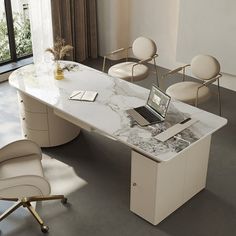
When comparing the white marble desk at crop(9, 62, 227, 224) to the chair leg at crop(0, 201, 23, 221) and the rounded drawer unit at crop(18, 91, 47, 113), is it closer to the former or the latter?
the rounded drawer unit at crop(18, 91, 47, 113)

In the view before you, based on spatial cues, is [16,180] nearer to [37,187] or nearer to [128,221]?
[37,187]

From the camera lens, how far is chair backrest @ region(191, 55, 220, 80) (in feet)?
14.3

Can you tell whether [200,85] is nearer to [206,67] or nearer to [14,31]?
[206,67]

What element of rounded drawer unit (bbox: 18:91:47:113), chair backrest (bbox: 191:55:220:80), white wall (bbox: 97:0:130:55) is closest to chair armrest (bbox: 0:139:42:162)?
rounded drawer unit (bbox: 18:91:47:113)

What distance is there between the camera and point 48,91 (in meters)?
3.86

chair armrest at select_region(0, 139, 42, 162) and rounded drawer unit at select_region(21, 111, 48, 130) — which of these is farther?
rounded drawer unit at select_region(21, 111, 48, 130)

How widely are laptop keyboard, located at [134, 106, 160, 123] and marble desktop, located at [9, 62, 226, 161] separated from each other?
79mm

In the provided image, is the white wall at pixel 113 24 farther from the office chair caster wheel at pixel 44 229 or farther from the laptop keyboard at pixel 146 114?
the office chair caster wheel at pixel 44 229

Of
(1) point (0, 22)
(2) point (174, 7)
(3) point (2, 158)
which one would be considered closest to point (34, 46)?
(1) point (0, 22)

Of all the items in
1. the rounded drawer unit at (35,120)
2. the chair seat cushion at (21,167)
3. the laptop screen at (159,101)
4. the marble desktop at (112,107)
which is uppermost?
the laptop screen at (159,101)

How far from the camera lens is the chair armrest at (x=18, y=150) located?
10.5 ft

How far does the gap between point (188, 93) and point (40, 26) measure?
2.43 m

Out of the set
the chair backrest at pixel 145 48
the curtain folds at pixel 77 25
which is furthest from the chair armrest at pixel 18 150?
the curtain folds at pixel 77 25

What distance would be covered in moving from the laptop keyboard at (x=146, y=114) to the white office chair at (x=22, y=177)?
2.82 ft
